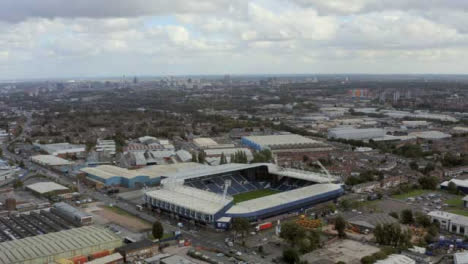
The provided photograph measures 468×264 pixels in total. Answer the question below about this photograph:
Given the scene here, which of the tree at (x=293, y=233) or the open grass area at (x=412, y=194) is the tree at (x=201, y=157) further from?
the tree at (x=293, y=233)

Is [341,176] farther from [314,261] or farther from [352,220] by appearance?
[314,261]

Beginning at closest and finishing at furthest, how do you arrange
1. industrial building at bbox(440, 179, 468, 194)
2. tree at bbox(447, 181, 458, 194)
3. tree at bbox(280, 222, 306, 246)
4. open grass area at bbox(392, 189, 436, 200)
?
tree at bbox(280, 222, 306, 246)
open grass area at bbox(392, 189, 436, 200)
industrial building at bbox(440, 179, 468, 194)
tree at bbox(447, 181, 458, 194)

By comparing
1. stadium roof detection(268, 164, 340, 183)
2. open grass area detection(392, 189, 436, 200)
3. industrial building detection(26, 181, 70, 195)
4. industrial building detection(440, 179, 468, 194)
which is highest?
stadium roof detection(268, 164, 340, 183)

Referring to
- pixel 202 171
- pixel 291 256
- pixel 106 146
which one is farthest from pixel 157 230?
pixel 106 146

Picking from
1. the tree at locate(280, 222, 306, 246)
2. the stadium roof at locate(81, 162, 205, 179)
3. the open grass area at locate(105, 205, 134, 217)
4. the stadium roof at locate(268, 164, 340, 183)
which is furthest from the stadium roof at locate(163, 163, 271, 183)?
the tree at locate(280, 222, 306, 246)

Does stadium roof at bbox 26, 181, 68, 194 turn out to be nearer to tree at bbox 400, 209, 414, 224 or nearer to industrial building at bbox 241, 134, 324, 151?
industrial building at bbox 241, 134, 324, 151

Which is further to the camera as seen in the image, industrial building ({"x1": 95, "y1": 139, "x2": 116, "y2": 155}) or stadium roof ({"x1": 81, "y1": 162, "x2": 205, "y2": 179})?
industrial building ({"x1": 95, "y1": 139, "x2": 116, "y2": 155})

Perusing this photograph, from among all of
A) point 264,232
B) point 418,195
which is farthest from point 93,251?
point 418,195
